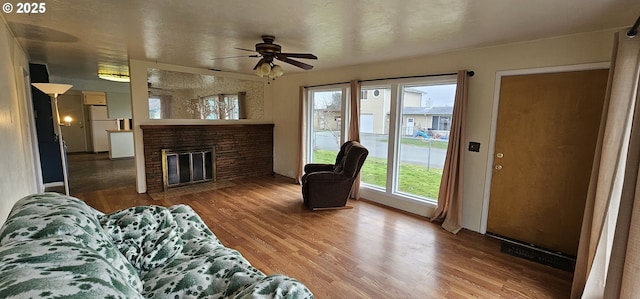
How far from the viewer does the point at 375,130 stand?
450 cm

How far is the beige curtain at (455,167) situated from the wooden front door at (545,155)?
355 millimetres

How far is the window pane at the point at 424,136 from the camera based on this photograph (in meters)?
3.72

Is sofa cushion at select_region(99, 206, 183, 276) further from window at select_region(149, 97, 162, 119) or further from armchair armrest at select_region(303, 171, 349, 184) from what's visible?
window at select_region(149, 97, 162, 119)

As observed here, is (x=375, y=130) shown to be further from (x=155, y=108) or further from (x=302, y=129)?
(x=155, y=108)

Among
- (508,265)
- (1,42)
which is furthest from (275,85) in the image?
(508,265)

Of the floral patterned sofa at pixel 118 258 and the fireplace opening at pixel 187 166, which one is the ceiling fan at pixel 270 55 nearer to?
the floral patterned sofa at pixel 118 258

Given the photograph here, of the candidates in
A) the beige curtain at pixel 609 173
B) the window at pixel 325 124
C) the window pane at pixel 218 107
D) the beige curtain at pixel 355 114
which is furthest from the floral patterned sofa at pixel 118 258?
the window pane at pixel 218 107

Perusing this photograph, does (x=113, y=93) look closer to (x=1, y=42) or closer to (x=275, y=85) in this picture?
(x=275, y=85)

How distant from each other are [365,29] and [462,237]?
2594 millimetres

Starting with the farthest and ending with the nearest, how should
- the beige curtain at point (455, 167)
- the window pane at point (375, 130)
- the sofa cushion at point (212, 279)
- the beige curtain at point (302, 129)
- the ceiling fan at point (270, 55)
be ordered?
the beige curtain at point (302, 129), the window pane at point (375, 130), the beige curtain at point (455, 167), the ceiling fan at point (270, 55), the sofa cushion at point (212, 279)

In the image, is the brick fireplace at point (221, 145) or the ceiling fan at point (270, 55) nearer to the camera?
the ceiling fan at point (270, 55)

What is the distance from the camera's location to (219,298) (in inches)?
50.7

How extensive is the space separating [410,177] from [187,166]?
4010mm

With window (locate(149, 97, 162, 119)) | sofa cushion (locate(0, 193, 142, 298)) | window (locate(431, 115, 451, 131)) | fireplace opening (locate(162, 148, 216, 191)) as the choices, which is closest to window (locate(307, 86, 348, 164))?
window (locate(431, 115, 451, 131))
